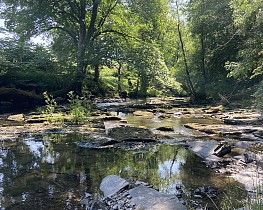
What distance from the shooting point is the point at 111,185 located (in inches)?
173

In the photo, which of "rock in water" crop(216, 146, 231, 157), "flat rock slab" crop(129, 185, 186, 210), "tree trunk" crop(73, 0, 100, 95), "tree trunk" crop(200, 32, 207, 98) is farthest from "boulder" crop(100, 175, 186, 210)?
"tree trunk" crop(200, 32, 207, 98)

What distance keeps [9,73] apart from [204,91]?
50.6 ft

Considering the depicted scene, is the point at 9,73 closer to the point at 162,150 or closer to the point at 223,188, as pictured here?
the point at 162,150

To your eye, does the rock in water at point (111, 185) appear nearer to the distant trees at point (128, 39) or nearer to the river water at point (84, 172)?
the river water at point (84, 172)

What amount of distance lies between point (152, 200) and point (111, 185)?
845 mm

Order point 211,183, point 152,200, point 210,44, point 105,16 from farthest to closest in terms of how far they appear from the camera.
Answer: point 210,44 → point 105,16 → point 211,183 → point 152,200

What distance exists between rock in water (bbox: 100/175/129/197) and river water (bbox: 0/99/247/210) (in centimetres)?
12

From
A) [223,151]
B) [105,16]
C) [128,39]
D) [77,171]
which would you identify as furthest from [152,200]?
[105,16]

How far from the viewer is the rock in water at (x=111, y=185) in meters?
4.18

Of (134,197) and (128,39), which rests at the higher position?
(128,39)

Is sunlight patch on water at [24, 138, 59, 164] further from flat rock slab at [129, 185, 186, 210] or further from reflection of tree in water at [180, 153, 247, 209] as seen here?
reflection of tree in water at [180, 153, 247, 209]

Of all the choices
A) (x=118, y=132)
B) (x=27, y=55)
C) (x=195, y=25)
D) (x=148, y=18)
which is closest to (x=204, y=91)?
(x=195, y=25)

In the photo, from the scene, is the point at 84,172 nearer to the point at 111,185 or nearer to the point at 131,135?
the point at 111,185

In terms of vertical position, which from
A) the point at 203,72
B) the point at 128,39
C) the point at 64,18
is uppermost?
the point at 64,18
